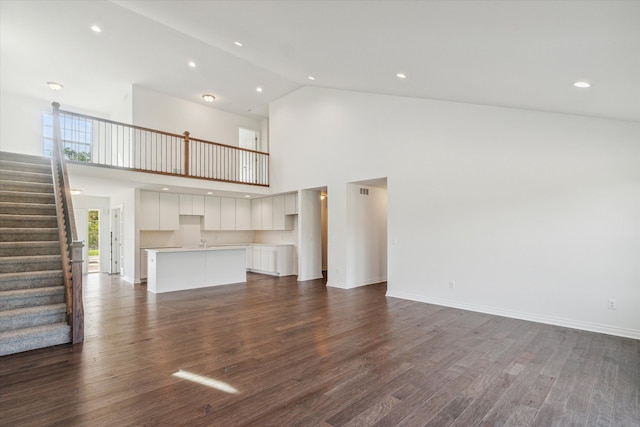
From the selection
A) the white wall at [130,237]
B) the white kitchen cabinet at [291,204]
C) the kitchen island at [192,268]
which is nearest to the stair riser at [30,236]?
the kitchen island at [192,268]

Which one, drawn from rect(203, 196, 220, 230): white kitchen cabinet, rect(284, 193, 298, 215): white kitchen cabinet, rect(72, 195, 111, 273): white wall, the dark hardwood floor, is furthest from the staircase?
rect(284, 193, 298, 215): white kitchen cabinet

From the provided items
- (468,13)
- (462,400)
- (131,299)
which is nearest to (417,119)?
(468,13)

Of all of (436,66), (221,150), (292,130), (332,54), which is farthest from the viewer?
(221,150)

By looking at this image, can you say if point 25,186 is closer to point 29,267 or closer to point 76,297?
point 29,267

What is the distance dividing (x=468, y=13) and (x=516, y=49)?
0.63 m

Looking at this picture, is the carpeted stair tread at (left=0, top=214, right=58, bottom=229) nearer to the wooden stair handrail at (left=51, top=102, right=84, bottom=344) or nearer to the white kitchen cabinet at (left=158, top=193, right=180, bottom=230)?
the wooden stair handrail at (left=51, top=102, right=84, bottom=344)

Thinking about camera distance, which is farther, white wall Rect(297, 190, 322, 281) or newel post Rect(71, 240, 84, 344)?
white wall Rect(297, 190, 322, 281)

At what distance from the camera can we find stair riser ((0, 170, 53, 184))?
5.39m

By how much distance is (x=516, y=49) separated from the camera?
273 centimetres

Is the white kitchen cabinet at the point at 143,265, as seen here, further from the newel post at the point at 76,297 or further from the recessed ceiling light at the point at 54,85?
the recessed ceiling light at the point at 54,85

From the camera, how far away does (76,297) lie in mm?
3713

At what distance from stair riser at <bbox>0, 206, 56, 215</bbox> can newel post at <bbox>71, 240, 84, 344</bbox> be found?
1.86 m

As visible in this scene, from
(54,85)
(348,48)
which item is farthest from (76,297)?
(54,85)

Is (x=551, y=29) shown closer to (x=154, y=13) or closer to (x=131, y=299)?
(x=154, y=13)
